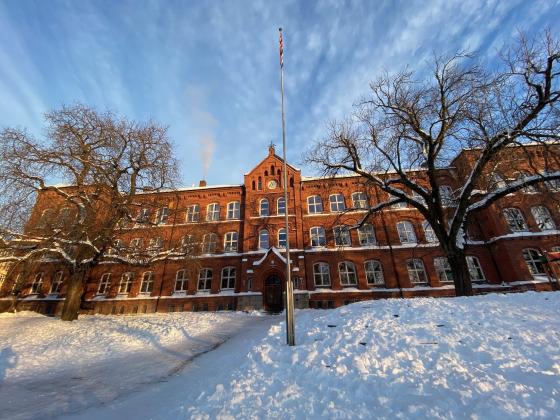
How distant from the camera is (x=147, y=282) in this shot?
24.2 m

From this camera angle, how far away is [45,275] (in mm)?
25328

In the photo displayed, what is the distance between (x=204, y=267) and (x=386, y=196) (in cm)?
1832

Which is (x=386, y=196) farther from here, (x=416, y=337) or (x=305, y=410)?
(x=305, y=410)

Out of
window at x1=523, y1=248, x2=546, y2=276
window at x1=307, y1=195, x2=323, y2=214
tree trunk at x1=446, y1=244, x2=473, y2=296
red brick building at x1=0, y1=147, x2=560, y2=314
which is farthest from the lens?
window at x1=307, y1=195, x2=323, y2=214

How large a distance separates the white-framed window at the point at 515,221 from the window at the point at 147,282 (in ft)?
101

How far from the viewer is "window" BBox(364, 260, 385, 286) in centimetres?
2207

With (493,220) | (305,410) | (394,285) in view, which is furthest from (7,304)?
(493,220)

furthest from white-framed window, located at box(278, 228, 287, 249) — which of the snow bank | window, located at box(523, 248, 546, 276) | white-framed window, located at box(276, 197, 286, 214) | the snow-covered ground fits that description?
window, located at box(523, 248, 546, 276)

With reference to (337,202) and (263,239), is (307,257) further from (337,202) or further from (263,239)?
(337,202)

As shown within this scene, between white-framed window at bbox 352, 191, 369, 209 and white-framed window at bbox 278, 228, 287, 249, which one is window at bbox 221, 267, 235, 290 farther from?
white-framed window at bbox 352, 191, 369, 209

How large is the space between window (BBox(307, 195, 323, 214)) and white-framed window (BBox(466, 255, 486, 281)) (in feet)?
43.2

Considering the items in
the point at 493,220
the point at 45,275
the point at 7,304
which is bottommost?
the point at 7,304

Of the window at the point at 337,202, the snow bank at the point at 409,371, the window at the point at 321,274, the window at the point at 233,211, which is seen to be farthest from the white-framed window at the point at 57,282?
the snow bank at the point at 409,371

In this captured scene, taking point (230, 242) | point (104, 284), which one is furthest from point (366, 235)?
point (104, 284)
